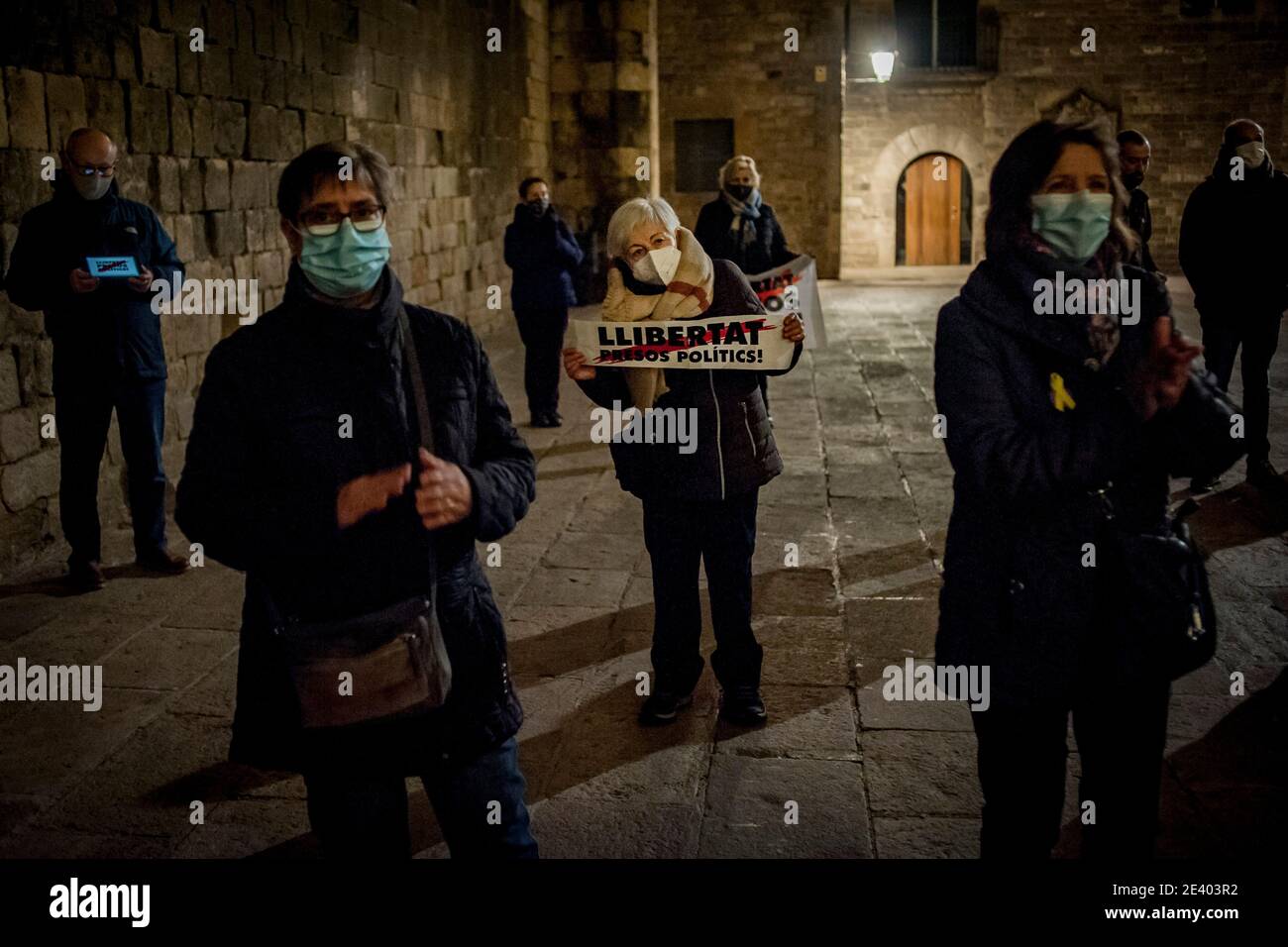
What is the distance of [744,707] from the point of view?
382 cm

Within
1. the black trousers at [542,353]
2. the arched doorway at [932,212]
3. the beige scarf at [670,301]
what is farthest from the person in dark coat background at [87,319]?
the arched doorway at [932,212]

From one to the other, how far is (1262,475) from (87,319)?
5909 millimetres

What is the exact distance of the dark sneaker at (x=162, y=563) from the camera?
557cm

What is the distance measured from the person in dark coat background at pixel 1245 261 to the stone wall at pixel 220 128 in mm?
5674

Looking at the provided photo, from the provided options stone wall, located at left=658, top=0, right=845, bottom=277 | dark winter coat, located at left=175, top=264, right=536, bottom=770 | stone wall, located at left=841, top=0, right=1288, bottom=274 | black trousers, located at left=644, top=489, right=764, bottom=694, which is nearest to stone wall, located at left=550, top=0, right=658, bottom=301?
stone wall, located at left=658, top=0, right=845, bottom=277

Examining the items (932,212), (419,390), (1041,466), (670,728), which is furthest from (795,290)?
(932,212)

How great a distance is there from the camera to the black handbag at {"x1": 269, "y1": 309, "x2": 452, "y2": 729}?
2.02 meters

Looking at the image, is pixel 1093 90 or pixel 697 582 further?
pixel 1093 90

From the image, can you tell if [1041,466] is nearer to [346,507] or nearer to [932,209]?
[346,507]

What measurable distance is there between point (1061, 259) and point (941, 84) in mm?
23948

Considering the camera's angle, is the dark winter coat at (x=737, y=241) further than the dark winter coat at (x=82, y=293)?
Yes

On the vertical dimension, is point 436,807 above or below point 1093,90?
below

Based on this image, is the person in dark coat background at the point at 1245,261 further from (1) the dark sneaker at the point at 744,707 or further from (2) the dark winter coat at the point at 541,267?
(2) the dark winter coat at the point at 541,267
